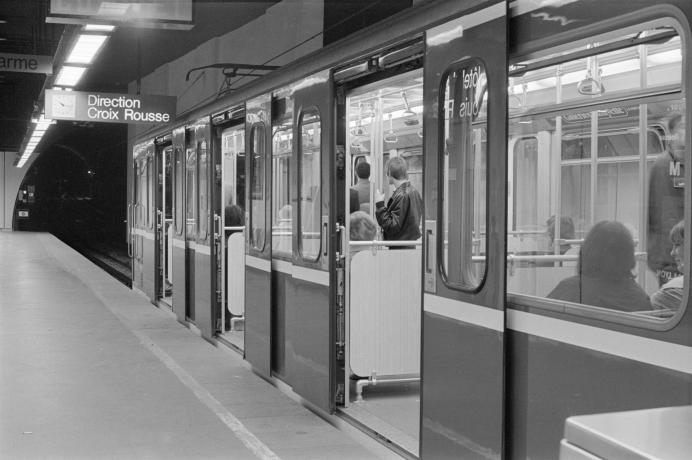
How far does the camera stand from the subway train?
9.35ft

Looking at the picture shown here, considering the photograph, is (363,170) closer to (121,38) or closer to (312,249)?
(312,249)

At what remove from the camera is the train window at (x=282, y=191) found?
6.40 meters

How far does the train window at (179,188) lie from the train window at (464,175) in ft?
21.5

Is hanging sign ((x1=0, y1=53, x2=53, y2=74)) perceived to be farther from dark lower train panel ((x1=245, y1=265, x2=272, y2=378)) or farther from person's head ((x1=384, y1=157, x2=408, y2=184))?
person's head ((x1=384, y1=157, x2=408, y2=184))

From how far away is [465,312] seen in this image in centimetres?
378

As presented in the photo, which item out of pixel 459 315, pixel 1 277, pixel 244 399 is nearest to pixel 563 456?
pixel 459 315

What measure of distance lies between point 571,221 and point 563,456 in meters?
2.58

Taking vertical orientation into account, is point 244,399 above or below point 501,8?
below

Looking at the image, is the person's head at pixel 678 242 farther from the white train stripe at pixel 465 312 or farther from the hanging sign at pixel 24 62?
the hanging sign at pixel 24 62

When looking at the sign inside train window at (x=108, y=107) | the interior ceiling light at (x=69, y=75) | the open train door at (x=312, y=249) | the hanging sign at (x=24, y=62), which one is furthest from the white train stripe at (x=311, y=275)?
the hanging sign at (x=24, y=62)

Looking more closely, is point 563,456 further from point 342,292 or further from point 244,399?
point 244,399

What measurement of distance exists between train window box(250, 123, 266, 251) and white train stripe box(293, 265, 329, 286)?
0.84m

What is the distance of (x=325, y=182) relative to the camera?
5.63 metres

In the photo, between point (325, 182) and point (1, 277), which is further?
point (1, 277)
